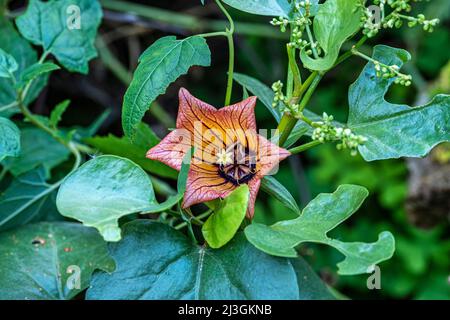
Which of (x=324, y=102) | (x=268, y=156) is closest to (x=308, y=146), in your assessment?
(x=268, y=156)

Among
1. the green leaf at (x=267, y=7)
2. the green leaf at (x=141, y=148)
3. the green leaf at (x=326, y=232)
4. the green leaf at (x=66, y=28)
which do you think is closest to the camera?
the green leaf at (x=326, y=232)

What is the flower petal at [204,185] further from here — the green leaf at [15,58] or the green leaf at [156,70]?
the green leaf at [15,58]

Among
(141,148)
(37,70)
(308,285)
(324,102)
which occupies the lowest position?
(324,102)

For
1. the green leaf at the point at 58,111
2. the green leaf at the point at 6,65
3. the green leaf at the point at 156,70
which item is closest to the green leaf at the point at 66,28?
the green leaf at the point at 58,111

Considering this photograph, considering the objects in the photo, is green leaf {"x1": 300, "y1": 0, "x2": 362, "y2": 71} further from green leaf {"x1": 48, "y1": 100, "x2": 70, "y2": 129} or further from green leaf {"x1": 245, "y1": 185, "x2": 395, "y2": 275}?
green leaf {"x1": 48, "y1": 100, "x2": 70, "y2": 129}

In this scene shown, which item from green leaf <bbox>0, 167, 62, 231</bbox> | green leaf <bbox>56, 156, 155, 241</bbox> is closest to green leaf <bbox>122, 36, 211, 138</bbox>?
green leaf <bbox>56, 156, 155, 241</bbox>

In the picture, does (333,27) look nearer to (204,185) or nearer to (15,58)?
(204,185)
